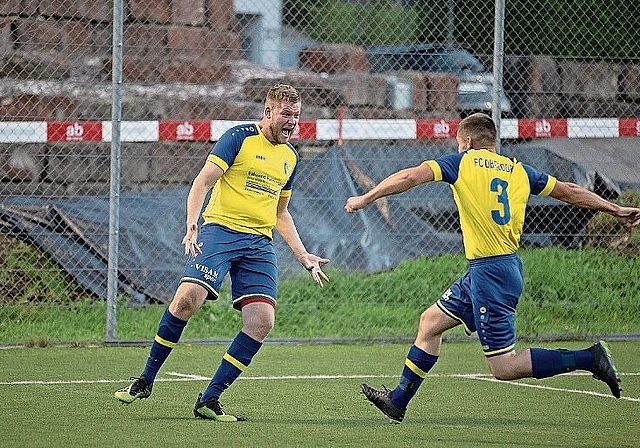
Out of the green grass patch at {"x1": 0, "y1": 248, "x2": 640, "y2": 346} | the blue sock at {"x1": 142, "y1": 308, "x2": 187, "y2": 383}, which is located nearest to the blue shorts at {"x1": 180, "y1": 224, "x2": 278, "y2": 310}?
the blue sock at {"x1": 142, "y1": 308, "x2": 187, "y2": 383}

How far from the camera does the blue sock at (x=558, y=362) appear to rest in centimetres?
741

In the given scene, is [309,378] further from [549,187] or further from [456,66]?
[456,66]

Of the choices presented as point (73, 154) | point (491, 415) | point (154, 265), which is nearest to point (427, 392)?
point (491, 415)

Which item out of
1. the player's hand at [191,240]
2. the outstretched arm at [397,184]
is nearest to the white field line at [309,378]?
the player's hand at [191,240]

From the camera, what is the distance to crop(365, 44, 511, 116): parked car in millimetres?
14695

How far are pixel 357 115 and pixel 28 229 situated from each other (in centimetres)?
392

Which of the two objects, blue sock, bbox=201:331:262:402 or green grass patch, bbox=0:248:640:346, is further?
green grass patch, bbox=0:248:640:346

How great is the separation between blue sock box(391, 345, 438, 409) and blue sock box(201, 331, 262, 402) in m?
0.89

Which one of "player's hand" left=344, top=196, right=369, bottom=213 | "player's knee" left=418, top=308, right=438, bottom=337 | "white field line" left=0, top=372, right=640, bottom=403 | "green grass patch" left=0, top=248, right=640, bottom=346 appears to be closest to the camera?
"player's hand" left=344, top=196, right=369, bottom=213

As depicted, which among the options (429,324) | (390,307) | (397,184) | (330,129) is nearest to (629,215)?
(429,324)

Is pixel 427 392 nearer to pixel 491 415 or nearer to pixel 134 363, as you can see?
pixel 491 415

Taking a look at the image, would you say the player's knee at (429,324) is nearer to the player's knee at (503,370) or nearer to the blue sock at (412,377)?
the blue sock at (412,377)

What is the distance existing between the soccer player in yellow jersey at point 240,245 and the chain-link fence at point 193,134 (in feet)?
12.9

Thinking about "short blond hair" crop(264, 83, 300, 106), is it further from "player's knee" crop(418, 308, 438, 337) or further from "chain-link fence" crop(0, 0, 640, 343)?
"chain-link fence" crop(0, 0, 640, 343)
